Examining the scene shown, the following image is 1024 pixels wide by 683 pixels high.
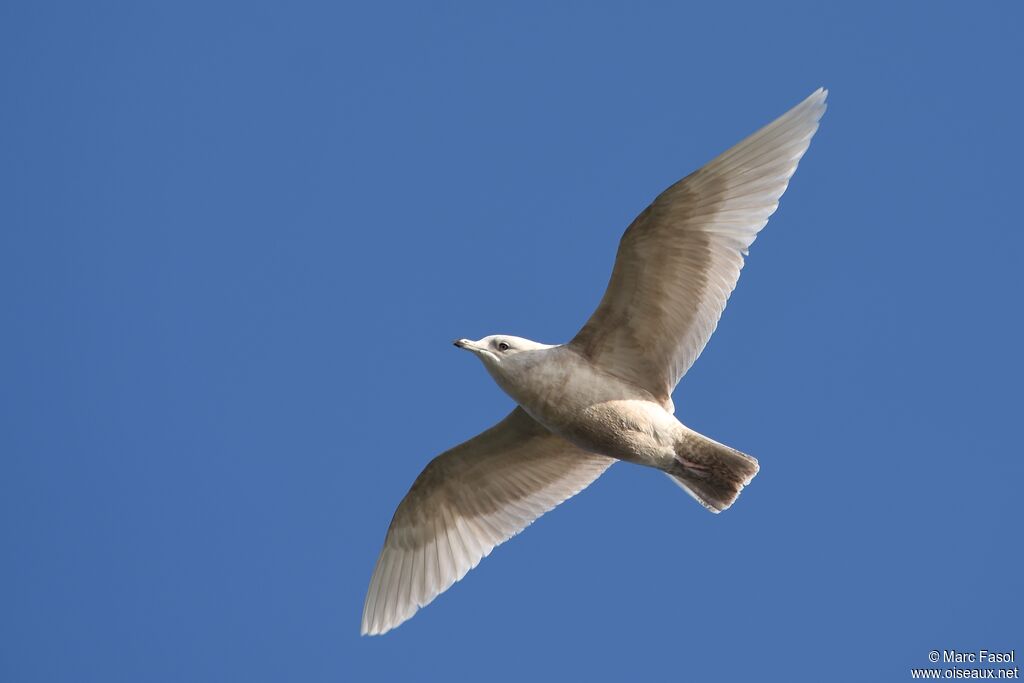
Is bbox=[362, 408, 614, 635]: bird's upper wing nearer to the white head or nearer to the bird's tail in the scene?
the white head

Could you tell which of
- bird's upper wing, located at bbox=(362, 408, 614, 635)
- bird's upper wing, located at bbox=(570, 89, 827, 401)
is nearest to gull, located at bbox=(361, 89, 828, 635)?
bird's upper wing, located at bbox=(570, 89, 827, 401)

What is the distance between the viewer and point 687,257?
427 inches

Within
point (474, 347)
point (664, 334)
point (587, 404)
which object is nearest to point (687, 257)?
point (664, 334)

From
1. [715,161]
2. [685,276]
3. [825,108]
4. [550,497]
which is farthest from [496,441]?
[825,108]

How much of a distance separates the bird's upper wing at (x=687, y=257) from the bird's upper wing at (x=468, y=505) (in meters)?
1.33

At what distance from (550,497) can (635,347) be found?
1.89 meters

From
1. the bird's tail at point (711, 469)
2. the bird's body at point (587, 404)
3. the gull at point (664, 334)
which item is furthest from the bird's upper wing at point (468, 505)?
the bird's tail at point (711, 469)

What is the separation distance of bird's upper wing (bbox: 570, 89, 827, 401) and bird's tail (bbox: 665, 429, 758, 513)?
0.54 m

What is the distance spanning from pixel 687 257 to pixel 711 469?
1738mm

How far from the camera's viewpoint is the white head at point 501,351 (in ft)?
36.0

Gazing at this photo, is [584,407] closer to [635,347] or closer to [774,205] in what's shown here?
[635,347]

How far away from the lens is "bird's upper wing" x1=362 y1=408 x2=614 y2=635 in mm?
12219

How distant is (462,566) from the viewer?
12.3m

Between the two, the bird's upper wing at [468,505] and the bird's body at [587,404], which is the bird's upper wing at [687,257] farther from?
the bird's upper wing at [468,505]
